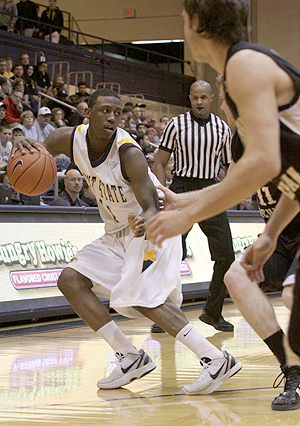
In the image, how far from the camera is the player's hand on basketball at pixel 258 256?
7.18 ft

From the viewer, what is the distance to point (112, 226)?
3936 mm

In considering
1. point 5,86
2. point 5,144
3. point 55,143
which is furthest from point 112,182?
point 5,86

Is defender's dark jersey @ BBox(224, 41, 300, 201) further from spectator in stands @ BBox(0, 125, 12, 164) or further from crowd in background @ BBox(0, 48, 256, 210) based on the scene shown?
spectator in stands @ BBox(0, 125, 12, 164)

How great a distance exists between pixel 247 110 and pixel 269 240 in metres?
0.65

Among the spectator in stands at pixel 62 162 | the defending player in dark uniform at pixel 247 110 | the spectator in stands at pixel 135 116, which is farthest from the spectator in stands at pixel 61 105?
the defending player in dark uniform at pixel 247 110

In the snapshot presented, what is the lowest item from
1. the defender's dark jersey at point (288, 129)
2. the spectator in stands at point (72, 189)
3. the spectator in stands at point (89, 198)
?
the spectator in stands at point (89, 198)

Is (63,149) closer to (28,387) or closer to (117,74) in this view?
(28,387)

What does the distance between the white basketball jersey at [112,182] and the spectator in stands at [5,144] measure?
602cm

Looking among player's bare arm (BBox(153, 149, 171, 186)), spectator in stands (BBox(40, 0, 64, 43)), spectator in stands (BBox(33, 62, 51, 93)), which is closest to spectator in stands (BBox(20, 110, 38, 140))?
spectator in stands (BBox(33, 62, 51, 93))

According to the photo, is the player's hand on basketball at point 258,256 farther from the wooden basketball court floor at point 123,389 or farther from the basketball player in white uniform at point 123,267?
the basketball player in white uniform at point 123,267

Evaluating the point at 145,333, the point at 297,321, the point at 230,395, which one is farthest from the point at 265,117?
the point at 145,333

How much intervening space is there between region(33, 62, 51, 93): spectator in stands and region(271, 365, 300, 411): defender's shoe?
12.3m

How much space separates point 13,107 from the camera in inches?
464

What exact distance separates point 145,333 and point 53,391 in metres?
2.16
